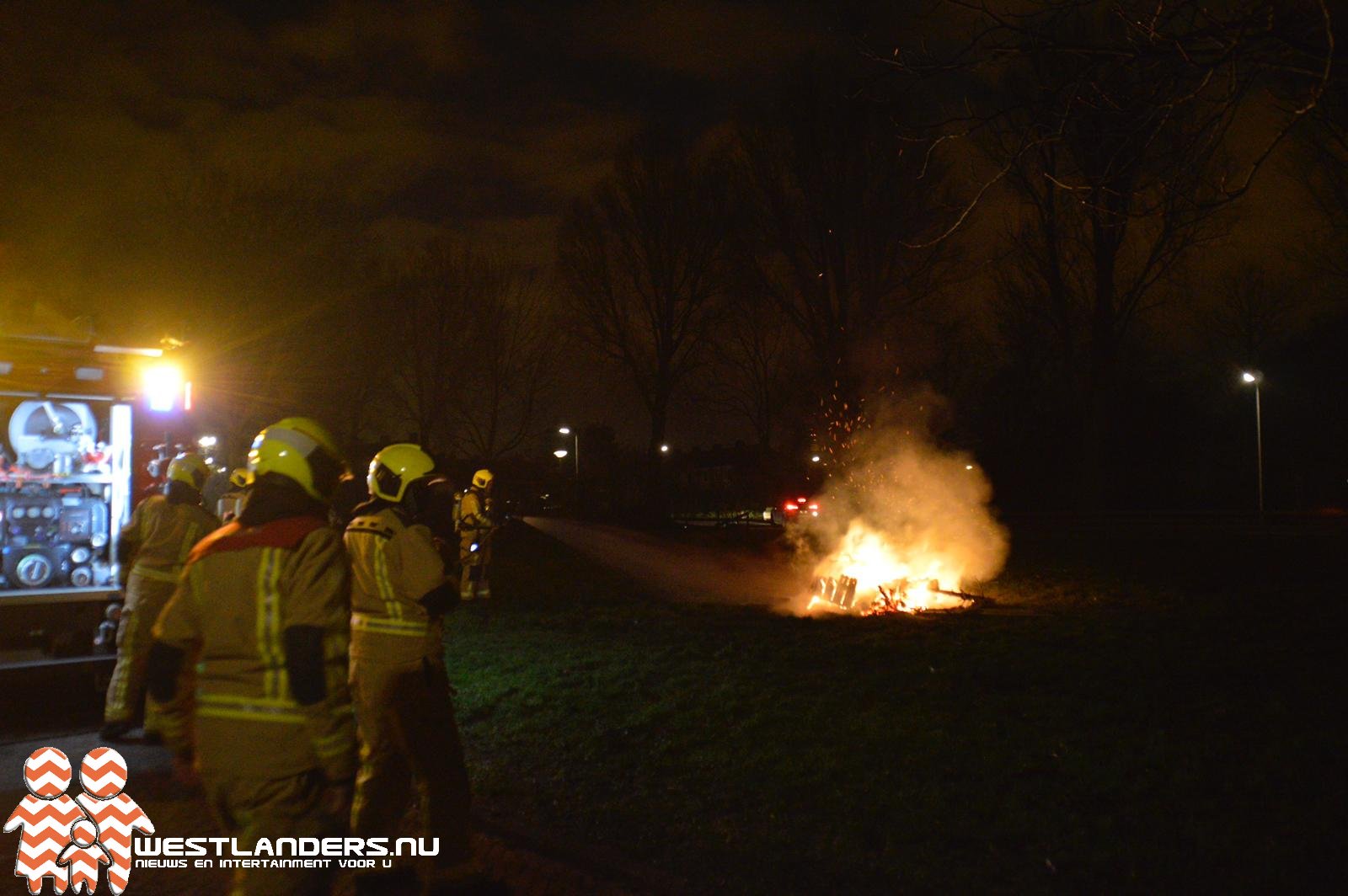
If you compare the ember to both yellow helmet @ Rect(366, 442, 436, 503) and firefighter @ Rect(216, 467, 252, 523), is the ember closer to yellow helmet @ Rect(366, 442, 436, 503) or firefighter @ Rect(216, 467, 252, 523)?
firefighter @ Rect(216, 467, 252, 523)

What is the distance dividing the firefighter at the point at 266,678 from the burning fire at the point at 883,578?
10.2 m

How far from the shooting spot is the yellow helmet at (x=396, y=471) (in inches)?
194

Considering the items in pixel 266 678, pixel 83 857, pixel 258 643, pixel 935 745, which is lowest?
pixel 83 857

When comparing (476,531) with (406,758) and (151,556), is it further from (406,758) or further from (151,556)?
(406,758)

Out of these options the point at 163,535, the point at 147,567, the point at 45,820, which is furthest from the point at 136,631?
the point at 45,820

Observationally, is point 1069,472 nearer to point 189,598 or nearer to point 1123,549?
point 1123,549

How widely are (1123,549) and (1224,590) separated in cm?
720

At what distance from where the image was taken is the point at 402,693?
469 centimetres

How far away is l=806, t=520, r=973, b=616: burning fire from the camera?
44.7 ft

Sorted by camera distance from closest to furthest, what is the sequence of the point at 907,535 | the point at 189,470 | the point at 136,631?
1. the point at 136,631
2. the point at 189,470
3. the point at 907,535

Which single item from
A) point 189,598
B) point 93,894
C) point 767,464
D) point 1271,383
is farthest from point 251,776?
point 1271,383

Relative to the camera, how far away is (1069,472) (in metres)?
39.8

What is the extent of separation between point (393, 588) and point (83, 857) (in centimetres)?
229

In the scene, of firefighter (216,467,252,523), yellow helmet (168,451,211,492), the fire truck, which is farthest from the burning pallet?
the fire truck
